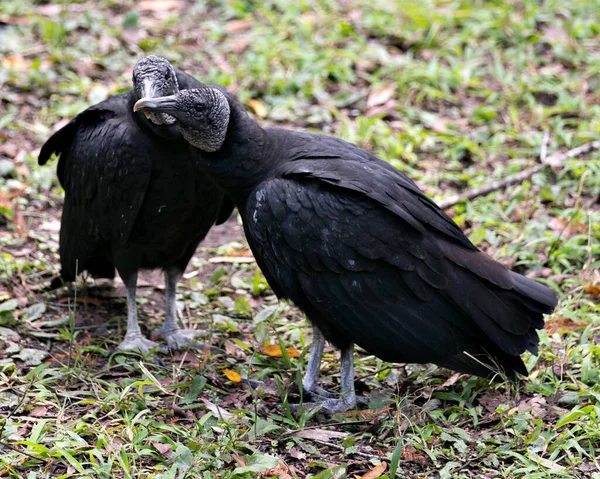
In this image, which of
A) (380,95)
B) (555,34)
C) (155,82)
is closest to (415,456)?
(155,82)

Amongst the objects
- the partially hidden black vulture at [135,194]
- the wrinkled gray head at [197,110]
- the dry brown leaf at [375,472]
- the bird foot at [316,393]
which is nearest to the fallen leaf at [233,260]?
the partially hidden black vulture at [135,194]

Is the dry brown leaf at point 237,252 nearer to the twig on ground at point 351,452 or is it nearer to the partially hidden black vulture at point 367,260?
the partially hidden black vulture at point 367,260

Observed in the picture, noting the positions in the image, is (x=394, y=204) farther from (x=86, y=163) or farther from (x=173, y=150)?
(x=86, y=163)

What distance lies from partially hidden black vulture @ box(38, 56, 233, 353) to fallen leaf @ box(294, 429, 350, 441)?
1117 millimetres

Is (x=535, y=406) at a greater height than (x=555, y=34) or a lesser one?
lesser

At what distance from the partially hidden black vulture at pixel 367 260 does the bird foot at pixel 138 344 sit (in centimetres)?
111

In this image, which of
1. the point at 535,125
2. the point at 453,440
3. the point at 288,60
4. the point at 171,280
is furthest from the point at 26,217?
the point at 535,125

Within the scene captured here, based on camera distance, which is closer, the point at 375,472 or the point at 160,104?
the point at 375,472

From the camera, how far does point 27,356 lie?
4.70 m

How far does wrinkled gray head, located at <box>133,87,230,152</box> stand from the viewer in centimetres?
407

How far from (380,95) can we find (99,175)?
130 inches

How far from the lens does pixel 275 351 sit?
4895 millimetres

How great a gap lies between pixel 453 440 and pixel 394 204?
1.17m

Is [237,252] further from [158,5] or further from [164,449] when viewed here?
[158,5]
